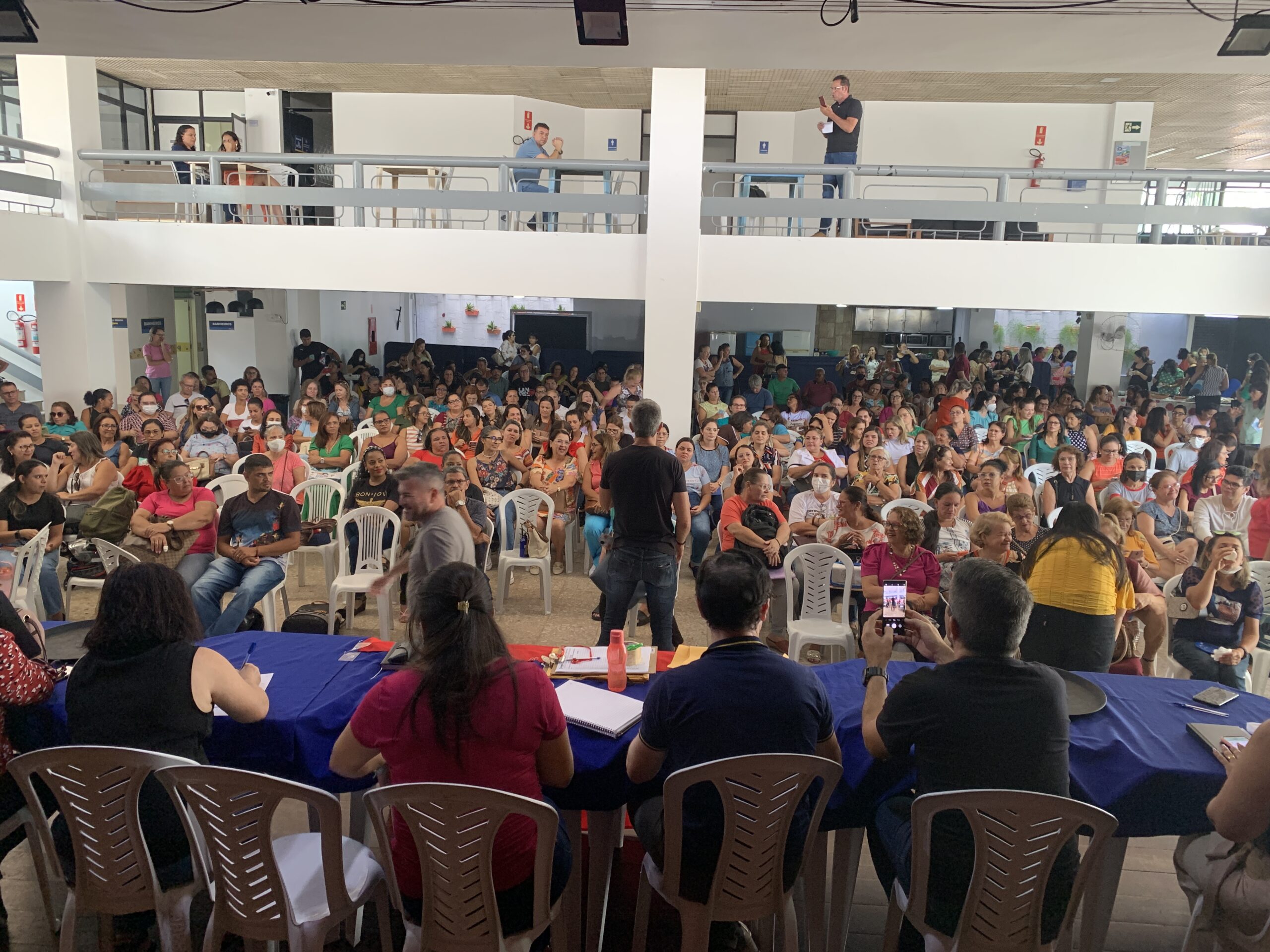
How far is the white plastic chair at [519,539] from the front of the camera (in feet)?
20.1

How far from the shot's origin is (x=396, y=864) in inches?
91.5

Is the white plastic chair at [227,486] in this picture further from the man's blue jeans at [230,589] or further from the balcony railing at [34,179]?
the balcony railing at [34,179]

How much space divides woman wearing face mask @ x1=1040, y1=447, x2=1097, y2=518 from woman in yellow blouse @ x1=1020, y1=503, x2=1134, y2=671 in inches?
91.7

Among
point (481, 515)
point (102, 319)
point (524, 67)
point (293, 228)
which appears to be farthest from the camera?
point (524, 67)

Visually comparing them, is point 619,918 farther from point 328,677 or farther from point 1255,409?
point 1255,409

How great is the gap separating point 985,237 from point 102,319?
11.1m

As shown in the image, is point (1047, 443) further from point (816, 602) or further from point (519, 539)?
point (519, 539)

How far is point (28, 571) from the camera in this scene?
4.82 m

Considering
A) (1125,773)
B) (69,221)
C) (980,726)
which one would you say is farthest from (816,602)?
(69,221)

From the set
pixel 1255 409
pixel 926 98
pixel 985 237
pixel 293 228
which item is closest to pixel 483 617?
pixel 293 228

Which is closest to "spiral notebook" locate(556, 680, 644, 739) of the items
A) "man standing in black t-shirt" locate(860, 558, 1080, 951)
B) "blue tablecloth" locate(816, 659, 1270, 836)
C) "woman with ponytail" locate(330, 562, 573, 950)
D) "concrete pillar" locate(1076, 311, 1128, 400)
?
"woman with ponytail" locate(330, 562, 573, 950)

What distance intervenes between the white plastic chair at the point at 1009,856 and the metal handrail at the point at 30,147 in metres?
9.79

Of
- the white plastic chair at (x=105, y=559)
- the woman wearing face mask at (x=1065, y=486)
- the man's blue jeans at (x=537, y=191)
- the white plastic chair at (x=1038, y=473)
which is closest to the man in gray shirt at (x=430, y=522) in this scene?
the white plastic chair at (x=105, y=559)

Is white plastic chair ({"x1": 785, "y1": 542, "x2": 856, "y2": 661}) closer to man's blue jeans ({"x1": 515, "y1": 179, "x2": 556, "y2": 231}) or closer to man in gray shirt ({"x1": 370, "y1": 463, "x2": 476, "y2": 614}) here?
man in gray shirt ({"x1": 370, "y1": 463, "x2": 476, "y2": 614})
